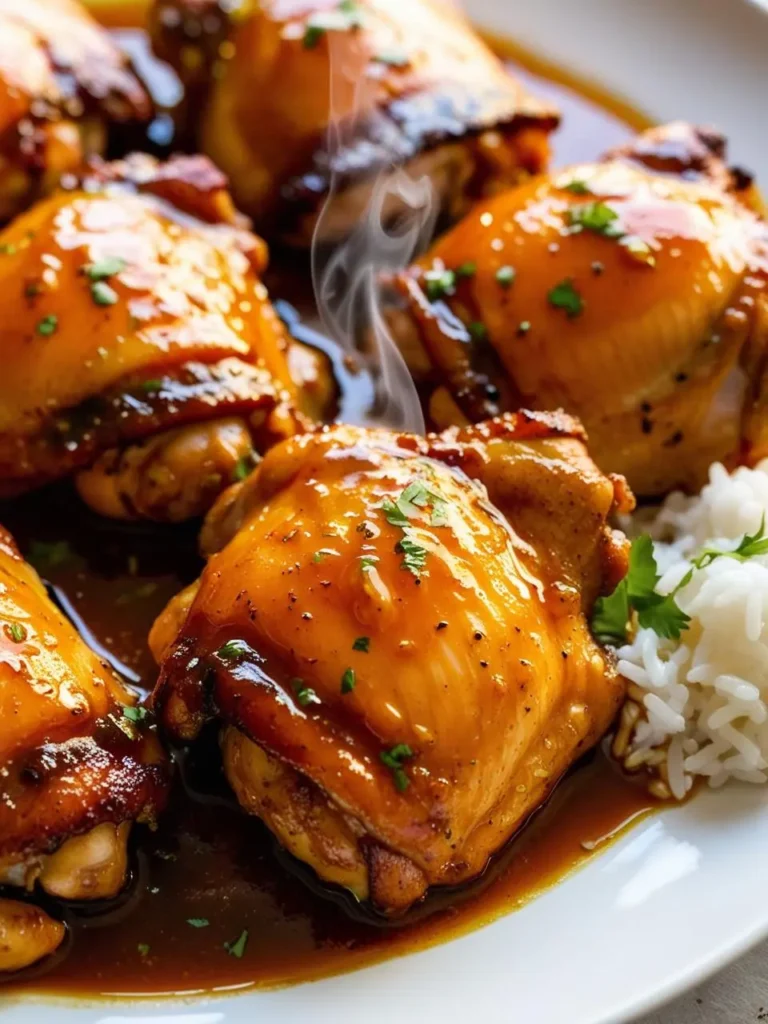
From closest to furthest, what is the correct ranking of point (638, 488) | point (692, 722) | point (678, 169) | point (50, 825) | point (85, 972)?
point (50, 825)
point (85, 972)
point (692, 722)
point (638, 488)
point (678, 169)

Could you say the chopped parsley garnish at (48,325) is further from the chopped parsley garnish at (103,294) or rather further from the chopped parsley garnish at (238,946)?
the chopped parsley garnish at (238,946)

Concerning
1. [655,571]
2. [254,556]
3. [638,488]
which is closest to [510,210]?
[638,488]

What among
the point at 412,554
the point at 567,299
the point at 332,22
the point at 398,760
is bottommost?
the point at 398,760

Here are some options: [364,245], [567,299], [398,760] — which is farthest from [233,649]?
[364,245]

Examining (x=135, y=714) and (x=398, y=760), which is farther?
(x=135, y=714)

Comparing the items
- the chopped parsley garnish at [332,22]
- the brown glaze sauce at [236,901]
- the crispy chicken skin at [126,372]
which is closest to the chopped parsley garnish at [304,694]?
the brown glaze sauce at [236,901]

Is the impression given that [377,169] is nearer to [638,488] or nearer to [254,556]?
[638,488]

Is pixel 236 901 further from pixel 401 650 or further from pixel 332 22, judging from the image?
pixel 332 22
